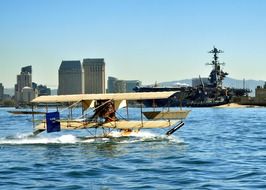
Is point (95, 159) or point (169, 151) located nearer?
point (95, 159)

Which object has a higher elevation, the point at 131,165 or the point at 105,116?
the point at 105,116

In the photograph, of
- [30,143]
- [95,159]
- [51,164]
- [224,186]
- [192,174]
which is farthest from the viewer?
[30,143]

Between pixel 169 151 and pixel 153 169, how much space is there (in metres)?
7.14

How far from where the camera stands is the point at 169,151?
29.6 m

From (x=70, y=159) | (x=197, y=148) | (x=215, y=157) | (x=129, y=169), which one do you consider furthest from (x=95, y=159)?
(x=197, y=148)

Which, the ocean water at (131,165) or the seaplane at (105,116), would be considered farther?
the seaplane at (105,116)

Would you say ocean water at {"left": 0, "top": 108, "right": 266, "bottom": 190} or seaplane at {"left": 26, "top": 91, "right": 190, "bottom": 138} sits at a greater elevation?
seaplane at {"left": 26, "top": 91, "right": 190, "bottom": 138}

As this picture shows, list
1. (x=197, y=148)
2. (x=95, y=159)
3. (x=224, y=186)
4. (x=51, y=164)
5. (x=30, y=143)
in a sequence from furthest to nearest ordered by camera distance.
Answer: (x=30, y=143) < (x=197, y=148) < (x=95, y=159) < (x=51, y=164) < (x=224, y=186)

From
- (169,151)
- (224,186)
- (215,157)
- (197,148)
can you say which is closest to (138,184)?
(224,186)

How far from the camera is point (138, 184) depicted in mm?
19203

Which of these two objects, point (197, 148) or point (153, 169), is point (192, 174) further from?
point (197, 148)

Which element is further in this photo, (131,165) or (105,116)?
(105,116)

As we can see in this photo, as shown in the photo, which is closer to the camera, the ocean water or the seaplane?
the ocean water

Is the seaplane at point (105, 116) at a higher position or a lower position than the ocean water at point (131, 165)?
higher
